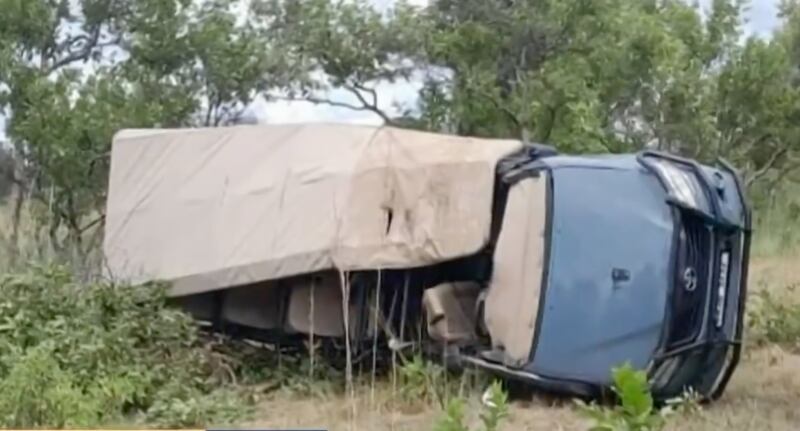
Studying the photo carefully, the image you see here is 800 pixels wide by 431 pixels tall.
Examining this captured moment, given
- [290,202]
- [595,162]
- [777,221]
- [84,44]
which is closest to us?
[595,162]

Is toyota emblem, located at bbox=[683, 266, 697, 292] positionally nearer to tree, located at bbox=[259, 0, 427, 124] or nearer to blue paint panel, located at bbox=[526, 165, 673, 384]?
blue paint panel, located at bbox=[526, 165, 673, 384]

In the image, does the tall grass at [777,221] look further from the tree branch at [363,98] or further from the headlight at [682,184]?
the headlight at [682,184]

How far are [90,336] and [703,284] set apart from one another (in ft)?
10.8

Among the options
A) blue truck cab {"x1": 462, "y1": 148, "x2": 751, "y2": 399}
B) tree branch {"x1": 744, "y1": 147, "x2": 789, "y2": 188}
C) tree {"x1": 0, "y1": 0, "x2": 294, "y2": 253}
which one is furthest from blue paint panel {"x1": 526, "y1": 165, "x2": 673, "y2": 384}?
tree branch {"x1": 744, "y1": 147, "x2": 789, "y2": 188}

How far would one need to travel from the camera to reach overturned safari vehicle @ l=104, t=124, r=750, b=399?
644cm

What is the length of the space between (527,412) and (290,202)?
1.91 m

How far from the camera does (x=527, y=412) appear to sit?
645 centimetres

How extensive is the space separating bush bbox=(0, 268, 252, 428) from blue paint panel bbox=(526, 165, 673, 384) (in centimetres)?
171

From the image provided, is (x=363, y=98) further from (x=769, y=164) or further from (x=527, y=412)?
(x=527, y=412)

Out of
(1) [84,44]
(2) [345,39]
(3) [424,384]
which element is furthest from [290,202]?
(2) [345,39]

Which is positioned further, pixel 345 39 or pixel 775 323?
pixel 345 39

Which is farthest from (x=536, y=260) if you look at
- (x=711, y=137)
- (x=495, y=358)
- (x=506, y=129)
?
(x=711, y=137)

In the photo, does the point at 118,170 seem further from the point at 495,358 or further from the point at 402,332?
the point at 495,358

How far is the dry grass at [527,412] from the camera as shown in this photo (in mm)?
6148
